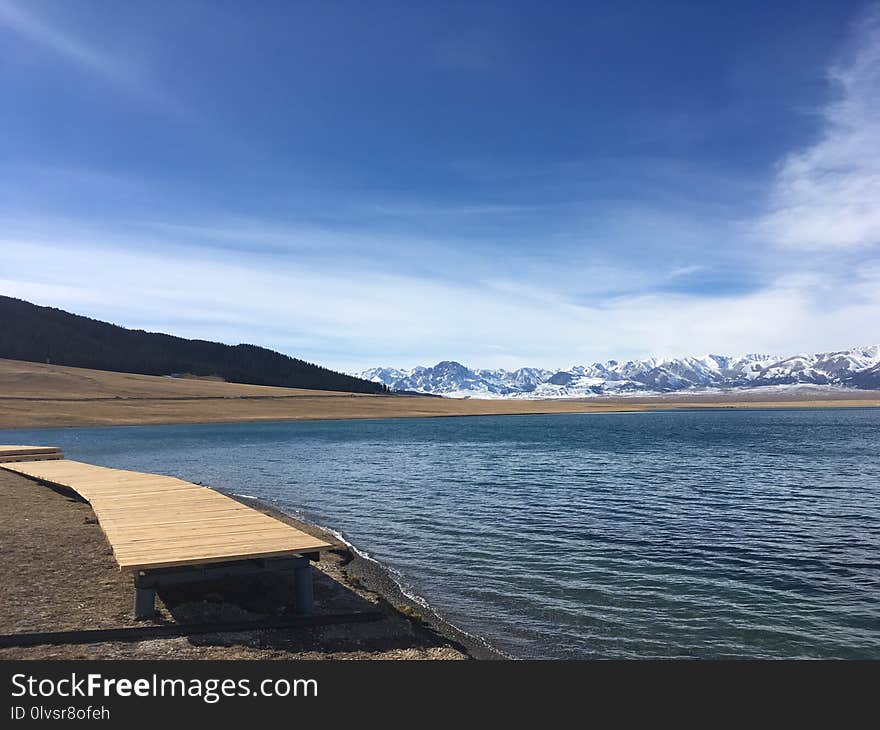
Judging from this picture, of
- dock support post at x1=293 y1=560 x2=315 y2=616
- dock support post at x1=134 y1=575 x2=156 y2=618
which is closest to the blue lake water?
dock support post at x1=293 y1=560 x2=315 y2=616

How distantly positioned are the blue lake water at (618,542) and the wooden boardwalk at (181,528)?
196 inches

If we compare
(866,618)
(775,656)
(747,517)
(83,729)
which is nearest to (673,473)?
(747,517)

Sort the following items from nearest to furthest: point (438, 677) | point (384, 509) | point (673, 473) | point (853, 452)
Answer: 1. point (438, 677)
2. point (384, 509)
3. point (673, 473)
4. point (853, 452)

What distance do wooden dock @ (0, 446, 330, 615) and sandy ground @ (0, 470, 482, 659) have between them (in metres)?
0.90

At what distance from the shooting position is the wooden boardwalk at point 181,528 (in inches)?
518

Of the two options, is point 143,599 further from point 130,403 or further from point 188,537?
point 130,403

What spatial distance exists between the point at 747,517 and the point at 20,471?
38.3m

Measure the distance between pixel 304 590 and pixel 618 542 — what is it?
15.1 m

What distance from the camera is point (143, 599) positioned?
1278 centimetres

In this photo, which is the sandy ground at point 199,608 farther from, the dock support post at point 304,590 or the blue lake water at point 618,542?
the blue lake water at point 618,542

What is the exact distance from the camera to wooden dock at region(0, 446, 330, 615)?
42.3 feet

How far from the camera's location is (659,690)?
968 centimetres

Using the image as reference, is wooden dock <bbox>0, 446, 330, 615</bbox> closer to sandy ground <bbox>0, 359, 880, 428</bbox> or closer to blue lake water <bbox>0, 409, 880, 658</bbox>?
blue lake water <bbox>0, 409, 880, 658</bbox>

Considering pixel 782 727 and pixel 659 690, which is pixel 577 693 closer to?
pixel 659 690
